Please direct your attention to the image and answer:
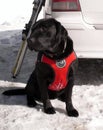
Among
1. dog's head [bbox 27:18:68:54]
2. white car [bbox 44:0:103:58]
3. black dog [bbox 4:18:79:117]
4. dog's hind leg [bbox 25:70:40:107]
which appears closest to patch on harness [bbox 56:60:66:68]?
black dog [bbox 4:18:79:117]

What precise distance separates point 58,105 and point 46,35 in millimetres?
981

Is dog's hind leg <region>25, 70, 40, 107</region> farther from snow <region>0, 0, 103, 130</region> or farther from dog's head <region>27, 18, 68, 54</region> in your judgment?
dog's head <region>27, 18, 68, 54</region>

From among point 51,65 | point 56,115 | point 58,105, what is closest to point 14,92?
point 58,105

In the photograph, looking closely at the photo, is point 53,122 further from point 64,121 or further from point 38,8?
point 38,8

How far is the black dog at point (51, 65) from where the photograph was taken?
3.90 meters

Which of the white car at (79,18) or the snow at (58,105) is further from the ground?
the white car at (79,18)

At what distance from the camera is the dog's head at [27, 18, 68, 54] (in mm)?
3881

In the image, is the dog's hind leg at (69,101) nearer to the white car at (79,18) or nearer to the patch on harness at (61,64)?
the patch on harness at (61,64)

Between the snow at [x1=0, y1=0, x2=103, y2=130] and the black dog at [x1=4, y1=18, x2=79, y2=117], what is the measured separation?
108 millimetres

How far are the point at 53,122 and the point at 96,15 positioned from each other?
131 cm

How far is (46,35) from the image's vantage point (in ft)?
12.8

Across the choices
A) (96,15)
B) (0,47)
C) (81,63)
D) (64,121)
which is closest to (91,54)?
(96,15)

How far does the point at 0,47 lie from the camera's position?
6.94 meters

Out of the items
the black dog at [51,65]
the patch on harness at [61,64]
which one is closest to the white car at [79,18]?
the black dog at [51,65]
